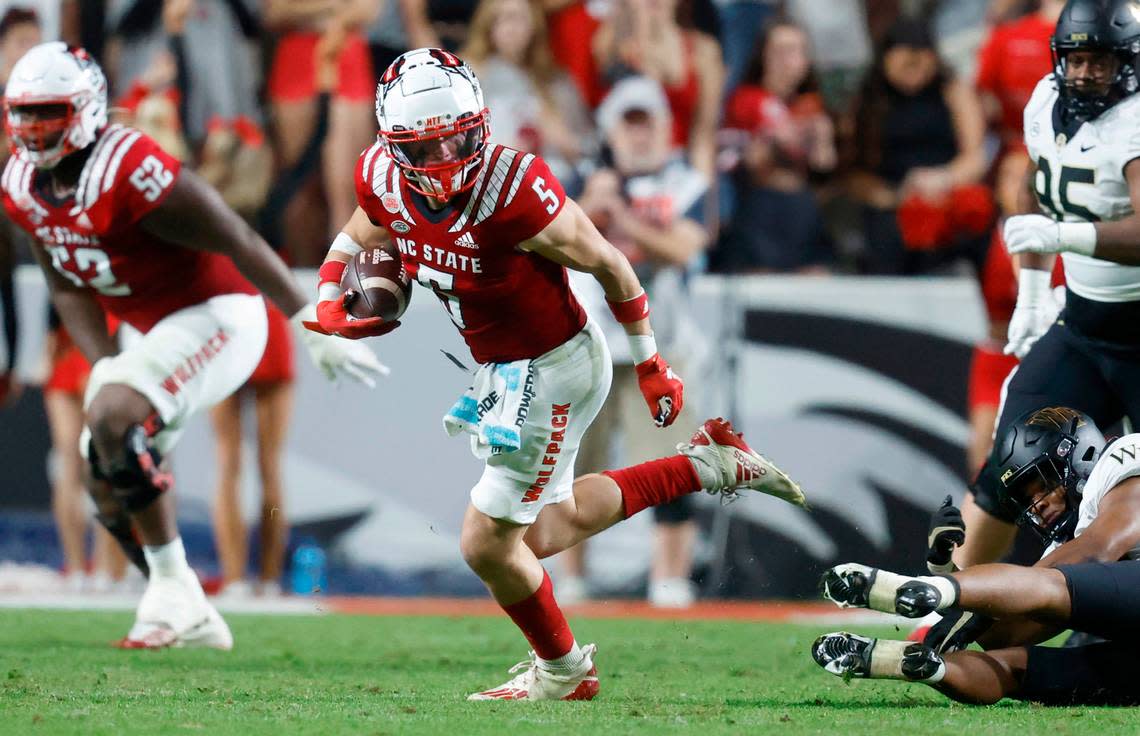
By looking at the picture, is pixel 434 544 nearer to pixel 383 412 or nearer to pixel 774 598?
pixel 383 412

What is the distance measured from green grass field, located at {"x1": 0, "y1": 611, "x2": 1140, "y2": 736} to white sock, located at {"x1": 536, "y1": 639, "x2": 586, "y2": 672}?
169 mm

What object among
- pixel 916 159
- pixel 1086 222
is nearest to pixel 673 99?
pixel 916 159

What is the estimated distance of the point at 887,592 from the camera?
3.91m

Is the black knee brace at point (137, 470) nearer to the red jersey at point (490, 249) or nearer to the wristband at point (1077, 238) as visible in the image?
the red jersey at point (490, 249)

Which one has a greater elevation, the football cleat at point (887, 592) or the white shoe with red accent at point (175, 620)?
the football cleat at point (887, 592)

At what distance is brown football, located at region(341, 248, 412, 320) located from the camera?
190 inches

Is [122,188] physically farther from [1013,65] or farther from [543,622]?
[1013,65]

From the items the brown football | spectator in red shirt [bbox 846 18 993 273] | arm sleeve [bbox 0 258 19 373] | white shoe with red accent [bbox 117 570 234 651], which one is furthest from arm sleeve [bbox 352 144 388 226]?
arm sleeve [bbox 0 258 19 373]

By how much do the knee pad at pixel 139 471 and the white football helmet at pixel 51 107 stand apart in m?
1.14

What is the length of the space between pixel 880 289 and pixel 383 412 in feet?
10.4

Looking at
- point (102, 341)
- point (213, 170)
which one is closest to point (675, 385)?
point (102, 341)

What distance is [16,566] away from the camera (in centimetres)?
991

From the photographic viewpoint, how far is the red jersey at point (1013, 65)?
9570 mm

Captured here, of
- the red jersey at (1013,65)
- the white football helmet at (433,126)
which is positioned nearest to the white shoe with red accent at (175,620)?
the white football helmet at (433,126)
